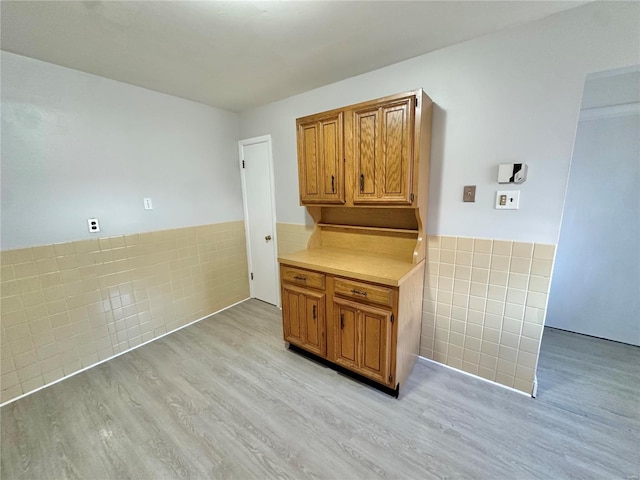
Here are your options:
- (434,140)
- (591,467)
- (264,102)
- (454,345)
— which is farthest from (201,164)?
(591,467)

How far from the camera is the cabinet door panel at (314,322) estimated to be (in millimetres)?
2006

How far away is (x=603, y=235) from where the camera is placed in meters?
2.28

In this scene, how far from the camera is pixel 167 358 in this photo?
2281 millimetres

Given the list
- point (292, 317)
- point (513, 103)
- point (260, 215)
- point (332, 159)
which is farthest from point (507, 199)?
point (260, 215)

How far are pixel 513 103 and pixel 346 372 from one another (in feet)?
7.18

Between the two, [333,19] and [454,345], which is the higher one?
[333,19]

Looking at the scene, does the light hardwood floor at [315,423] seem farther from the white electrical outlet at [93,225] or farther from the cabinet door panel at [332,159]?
the cabinet door panel at [332,159]

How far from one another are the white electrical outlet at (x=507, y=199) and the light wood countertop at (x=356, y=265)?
65 cm

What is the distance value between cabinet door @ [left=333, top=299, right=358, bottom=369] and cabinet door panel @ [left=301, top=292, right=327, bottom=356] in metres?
0.13

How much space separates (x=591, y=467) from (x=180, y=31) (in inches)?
129

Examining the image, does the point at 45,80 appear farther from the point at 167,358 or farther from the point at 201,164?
the point at 167,358

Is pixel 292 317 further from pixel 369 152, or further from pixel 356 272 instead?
pixel 369 152

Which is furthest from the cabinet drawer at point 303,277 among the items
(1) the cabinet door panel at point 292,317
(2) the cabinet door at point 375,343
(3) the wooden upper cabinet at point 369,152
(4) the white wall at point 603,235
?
(4) the white wall at point 603,235

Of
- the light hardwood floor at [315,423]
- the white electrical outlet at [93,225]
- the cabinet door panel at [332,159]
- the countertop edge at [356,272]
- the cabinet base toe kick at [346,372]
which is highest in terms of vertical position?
the cabinet door panel at [332,159]
